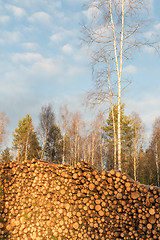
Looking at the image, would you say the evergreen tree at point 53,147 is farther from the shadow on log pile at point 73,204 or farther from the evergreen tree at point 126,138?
the shadow on log pile at point 73,204

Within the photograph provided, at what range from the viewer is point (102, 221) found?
381 cm

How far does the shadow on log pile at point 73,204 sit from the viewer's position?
3.66 m

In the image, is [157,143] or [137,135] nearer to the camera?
[157,143]

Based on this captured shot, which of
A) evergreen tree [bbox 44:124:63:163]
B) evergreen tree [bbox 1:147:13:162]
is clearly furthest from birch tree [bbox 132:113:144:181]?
evergreen tree [bbox 1:147:13:162]

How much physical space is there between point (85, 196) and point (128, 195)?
0.86m

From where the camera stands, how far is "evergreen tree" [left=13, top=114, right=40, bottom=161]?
21.7m

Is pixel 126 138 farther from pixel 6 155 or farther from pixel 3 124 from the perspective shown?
pixel 6 155

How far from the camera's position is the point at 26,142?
22.0 m

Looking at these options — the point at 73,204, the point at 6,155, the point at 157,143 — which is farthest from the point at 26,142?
the point at 73,204

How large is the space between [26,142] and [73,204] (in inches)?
736

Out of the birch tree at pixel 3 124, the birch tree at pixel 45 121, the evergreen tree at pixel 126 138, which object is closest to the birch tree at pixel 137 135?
the evergreen tree at pixel 126 138

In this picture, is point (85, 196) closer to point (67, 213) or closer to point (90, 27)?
point (67, 213)

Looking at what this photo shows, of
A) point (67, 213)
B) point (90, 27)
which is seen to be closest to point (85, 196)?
point (67, 213)

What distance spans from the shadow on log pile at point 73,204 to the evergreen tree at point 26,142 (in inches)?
620
